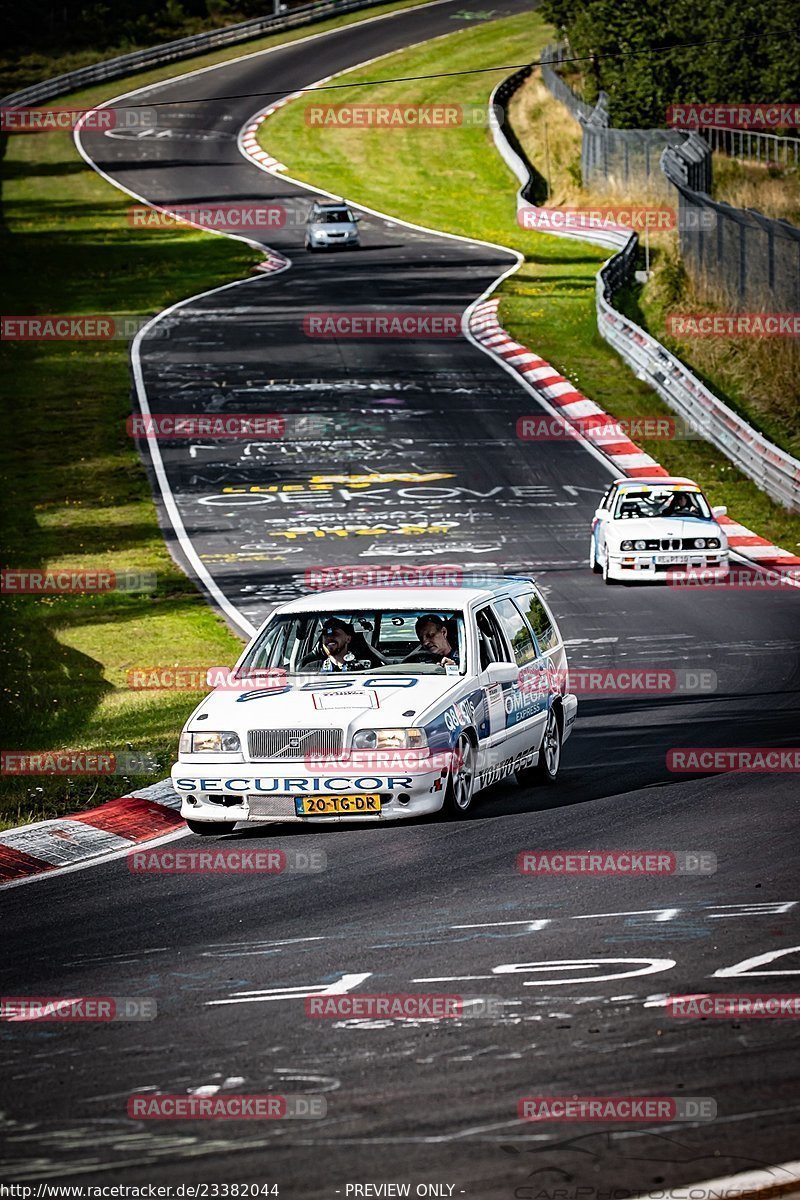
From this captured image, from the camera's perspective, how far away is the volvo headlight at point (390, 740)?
11.4m

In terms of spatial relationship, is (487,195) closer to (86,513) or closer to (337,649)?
(86,513)

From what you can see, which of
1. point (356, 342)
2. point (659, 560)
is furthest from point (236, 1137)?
point (356, 342)

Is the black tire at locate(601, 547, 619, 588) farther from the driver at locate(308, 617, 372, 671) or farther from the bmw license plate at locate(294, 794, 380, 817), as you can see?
the bmw license plate at locate(294, 794, 380, 817)

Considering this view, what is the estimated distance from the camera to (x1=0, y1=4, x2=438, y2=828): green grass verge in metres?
16.3

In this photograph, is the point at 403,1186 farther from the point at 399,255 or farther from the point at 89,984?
the point at 399,255

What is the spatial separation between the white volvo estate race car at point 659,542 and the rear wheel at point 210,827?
481 inches

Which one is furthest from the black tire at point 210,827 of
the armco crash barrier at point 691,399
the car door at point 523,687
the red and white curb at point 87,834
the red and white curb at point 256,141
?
the red and white curb at point 256,141

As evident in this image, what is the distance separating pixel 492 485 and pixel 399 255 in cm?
2542

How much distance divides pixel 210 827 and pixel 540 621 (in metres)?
3.31

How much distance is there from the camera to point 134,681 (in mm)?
18641

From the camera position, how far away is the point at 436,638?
41.3 ft

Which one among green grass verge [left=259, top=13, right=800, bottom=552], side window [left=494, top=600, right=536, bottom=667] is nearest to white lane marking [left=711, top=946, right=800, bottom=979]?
side window [left=494, top=600, right=536, bottom=667]

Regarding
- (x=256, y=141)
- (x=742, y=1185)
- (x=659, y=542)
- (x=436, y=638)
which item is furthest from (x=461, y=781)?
(x=256, y=141)

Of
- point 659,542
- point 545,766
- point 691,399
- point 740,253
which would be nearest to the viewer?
point 545,766
